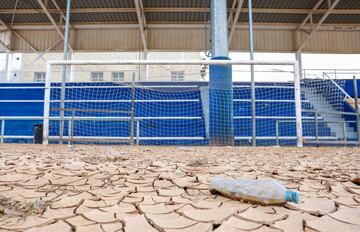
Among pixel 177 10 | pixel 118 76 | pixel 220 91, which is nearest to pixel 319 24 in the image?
pixel 177 10

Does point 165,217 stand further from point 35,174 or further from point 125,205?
point 35,174

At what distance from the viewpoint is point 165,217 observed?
0.96m

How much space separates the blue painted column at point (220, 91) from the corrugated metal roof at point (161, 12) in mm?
3202

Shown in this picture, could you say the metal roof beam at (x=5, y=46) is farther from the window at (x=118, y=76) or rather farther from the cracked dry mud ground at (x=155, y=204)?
the cracked dry mud ground at (x=155, y=204)

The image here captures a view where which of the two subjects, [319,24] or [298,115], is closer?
[298,115]

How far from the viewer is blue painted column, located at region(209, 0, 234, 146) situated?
539cm

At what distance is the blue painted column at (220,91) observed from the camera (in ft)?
17.7

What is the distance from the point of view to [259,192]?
1099 mm

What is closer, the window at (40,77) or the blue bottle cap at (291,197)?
the blue bottle cap at (291,197)

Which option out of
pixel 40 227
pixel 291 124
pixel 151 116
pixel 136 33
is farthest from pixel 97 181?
pixel 136 33

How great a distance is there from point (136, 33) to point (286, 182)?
9.90 meters

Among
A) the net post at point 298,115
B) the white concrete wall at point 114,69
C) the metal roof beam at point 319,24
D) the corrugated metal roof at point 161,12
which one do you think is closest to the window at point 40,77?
the white concrete wall at point 114,69

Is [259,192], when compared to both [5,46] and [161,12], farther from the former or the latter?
[5,46]

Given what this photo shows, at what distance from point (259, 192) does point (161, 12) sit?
30.2 feet
